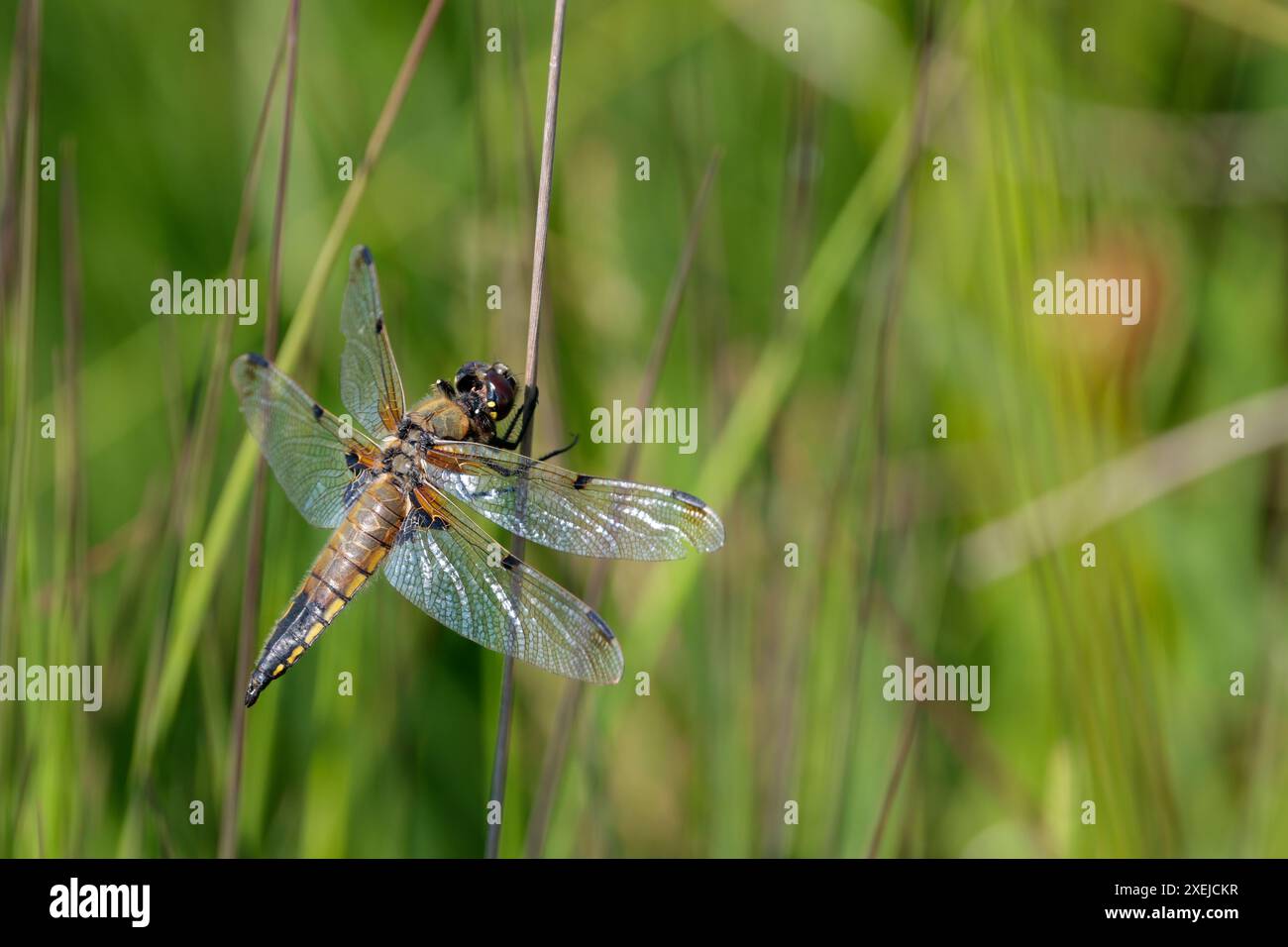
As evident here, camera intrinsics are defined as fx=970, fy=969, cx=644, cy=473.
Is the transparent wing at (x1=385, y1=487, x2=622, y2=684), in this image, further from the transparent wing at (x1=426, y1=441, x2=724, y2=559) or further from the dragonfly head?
the dragonfly head

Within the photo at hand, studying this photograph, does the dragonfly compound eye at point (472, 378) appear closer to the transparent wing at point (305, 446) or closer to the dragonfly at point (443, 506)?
the dragonfly at point (443, 506)

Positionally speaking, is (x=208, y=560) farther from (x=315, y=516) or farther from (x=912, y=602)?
(x=912, y=602)

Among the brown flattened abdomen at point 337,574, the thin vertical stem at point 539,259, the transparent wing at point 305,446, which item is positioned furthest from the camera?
the transparent wing at point 305,446

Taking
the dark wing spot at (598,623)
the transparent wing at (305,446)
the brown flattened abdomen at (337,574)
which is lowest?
the dark wing spot at (598,623)

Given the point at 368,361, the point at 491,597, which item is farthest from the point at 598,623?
the point at 368,361

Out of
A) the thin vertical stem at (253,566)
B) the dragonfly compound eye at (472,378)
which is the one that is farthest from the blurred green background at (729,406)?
the dragonfly compound eye at (472,378)

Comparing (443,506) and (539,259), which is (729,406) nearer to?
(443,506)

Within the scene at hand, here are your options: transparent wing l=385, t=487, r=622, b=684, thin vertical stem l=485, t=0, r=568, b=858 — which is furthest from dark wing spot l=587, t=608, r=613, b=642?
thin vertical stem l=485, t=0, r=568, b=858
